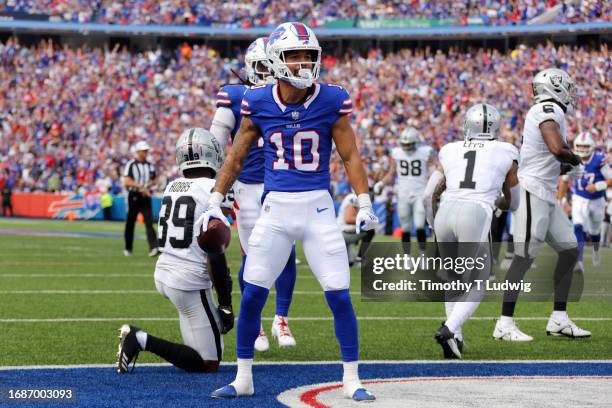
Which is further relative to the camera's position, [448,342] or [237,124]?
[237,124]

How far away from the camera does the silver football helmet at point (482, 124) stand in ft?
25.5

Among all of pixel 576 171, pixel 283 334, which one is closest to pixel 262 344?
pixel 283 334

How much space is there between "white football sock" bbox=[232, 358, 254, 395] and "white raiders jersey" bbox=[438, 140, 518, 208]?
2.57 metres

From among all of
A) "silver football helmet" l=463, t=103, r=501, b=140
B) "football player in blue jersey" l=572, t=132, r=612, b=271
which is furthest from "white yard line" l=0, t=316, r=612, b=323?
"football player in blue jersey" l=572, t=132, r=612, b=271

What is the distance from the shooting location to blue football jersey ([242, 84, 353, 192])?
5.69m

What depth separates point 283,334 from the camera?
775cm

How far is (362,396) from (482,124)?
3.04 m

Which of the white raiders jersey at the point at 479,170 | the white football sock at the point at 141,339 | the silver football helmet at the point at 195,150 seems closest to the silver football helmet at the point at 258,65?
the silver football helmet at the point at 195,150

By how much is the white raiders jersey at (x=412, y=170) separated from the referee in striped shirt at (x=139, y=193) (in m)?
4.05

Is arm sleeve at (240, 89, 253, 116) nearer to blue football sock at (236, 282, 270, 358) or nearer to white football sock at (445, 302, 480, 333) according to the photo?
blue football sock at (236, 282, 270, 358)

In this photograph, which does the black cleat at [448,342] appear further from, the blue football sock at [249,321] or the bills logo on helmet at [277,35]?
the bills logo on helmet at [277,35]

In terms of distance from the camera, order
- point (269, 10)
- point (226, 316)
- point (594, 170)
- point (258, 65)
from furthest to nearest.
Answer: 1. point (269, 10)
2. point (594, 170)
3. point (258, 65)
4. point (226, 316)

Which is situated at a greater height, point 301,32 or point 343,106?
point 301,32

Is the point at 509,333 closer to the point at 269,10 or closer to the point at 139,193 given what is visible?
the point at 139,193
